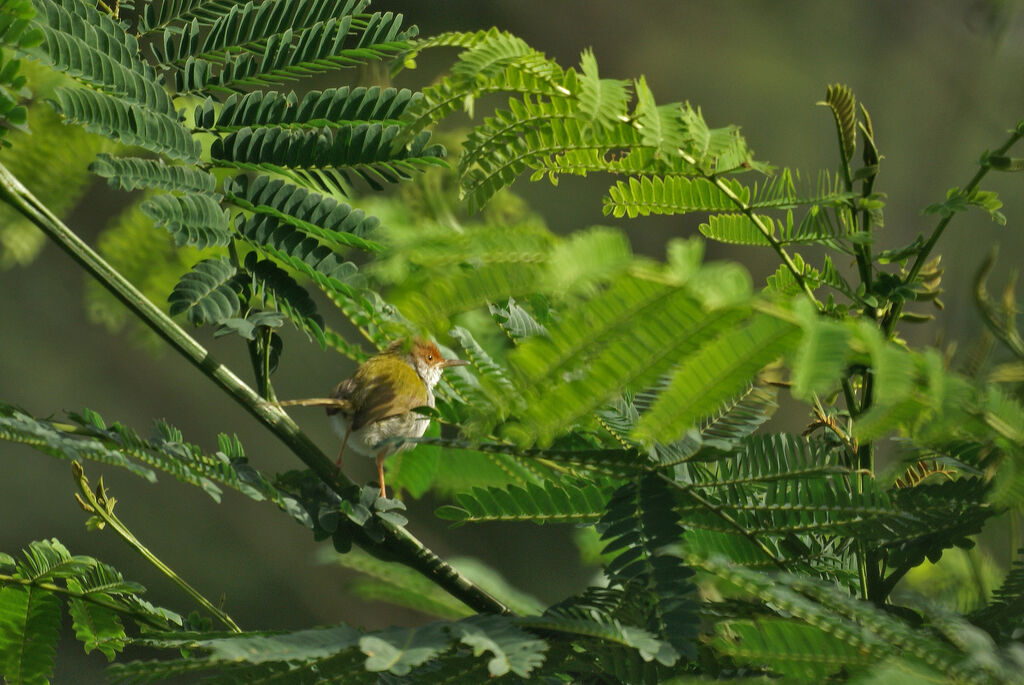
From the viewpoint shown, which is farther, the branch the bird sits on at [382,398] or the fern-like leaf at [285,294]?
the branch the bird sits on at [382,398]

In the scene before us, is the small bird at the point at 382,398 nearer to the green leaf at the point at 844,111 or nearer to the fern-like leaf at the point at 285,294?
the fern-like leaf at the point at 285,294

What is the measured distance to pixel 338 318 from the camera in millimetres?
1977

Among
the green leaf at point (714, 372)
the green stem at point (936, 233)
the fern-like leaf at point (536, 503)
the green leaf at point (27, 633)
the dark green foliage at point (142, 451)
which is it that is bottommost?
the green leaf at point (27, 633)

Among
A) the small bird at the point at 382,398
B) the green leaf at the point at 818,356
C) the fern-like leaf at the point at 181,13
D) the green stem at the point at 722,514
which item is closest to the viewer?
the green leaf at the point at 818,356

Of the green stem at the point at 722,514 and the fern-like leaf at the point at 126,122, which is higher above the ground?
the fern-like leaf at the point at 126,122

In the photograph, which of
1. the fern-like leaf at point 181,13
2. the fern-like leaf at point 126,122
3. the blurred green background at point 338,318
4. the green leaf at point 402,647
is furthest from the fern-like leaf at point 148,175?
the blurred green background at point 338,318

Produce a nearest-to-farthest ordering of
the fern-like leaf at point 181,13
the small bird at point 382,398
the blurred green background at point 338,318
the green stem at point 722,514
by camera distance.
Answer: the green stem at point 722,514 → the fern-like leaf at point 181,13 → the small bird at point 382,398 → the blurred green background at point 338,318

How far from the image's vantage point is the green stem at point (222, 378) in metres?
0.38

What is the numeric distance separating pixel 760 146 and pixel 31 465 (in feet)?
6.01

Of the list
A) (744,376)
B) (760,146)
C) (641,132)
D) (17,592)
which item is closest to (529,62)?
(641,132)

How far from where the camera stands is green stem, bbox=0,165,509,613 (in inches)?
14.9

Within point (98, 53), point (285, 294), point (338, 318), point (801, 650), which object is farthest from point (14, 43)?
point (338, 318)

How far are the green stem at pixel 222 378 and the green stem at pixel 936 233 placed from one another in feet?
0.67

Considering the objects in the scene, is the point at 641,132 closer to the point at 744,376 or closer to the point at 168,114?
the point at 744,376
